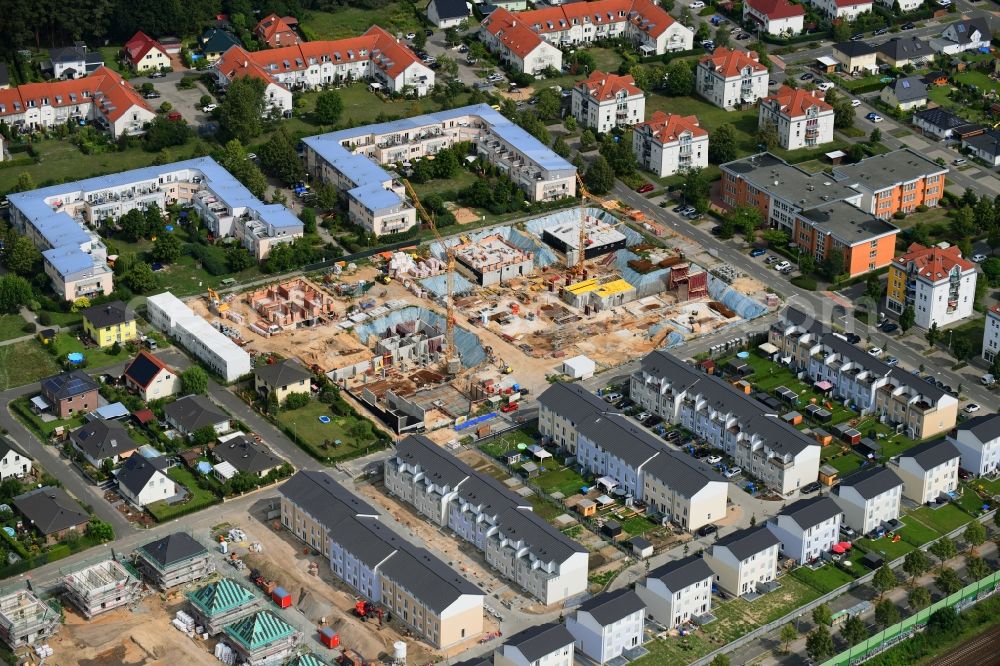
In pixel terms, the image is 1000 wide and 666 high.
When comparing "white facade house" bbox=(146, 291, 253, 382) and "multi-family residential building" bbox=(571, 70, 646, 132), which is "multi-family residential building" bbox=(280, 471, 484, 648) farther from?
"multi-family residential building" bbox=(571, 70, 646, 132)

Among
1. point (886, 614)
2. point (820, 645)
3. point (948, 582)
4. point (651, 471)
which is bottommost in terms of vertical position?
point (948, 582)

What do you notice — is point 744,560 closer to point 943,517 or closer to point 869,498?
point 869,498

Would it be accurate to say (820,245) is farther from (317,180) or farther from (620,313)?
(317,180)

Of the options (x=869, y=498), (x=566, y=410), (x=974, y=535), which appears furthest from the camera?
(x=566, y=410)

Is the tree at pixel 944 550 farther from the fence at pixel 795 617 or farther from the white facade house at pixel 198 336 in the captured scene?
the white facade house at pixel 198 336

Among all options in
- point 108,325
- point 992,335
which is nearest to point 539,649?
point 108,325

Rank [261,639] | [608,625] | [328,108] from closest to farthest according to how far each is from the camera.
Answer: [261,639]
[608,625]
[328,108]

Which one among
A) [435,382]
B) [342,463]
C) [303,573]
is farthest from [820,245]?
[303,573]

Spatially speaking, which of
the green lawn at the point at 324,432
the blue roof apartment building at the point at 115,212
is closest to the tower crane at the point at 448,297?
the green lawn at the point at 324,432
